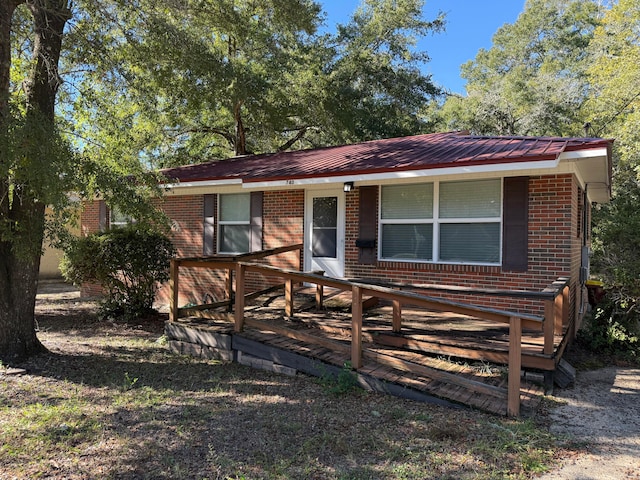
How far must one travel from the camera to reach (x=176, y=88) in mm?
7934

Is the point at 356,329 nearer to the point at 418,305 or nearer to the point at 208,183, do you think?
the point at 418,305

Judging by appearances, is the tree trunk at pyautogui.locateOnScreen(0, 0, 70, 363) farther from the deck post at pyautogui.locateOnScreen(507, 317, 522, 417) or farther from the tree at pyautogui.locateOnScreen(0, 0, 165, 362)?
the deck post at pyautogui.locateOnScreen(507, 317, 522, 417)

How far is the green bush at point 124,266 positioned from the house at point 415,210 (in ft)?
4.13

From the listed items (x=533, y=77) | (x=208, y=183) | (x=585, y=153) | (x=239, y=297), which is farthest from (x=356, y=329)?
(x=533, y=77)

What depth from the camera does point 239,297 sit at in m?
6.03

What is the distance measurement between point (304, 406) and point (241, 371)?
4.93ft

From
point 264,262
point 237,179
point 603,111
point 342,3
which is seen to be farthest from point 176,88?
point 603,111

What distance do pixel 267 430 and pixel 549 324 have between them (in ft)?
10.2

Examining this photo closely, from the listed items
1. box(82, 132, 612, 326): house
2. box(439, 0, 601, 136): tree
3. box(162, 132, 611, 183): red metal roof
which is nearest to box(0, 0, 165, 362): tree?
box(82, 132, 612, 326): house

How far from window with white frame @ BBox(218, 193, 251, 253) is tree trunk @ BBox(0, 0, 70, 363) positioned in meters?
4.23

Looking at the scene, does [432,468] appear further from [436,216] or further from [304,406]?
[436,216]

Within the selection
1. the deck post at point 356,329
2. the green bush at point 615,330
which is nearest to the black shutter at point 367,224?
the deck post at point 356,329

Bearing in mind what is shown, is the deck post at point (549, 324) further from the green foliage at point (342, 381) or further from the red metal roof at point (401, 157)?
the green foliage at point (342, 381)

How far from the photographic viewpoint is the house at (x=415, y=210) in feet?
20.9
